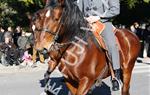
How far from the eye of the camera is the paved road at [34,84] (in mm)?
10824

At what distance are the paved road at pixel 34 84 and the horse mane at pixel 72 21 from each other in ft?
8.84

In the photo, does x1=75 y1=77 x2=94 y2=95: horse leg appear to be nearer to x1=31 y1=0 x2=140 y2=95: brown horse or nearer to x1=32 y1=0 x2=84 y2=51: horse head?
x1=31 y1=0 x2=140 y2=95: brown horse

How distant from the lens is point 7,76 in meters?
14.8

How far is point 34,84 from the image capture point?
12.4m

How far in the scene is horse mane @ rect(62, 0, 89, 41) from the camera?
6555 millimetres

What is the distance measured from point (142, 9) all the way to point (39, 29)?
17.6 meters

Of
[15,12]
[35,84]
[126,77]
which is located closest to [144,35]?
[15,12]

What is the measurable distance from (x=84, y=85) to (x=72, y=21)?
0.98 metres

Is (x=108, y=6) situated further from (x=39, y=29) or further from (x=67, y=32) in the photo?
(x=39, y=29)

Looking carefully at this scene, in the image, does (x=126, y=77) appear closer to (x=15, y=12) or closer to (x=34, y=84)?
(x=34, y=84)

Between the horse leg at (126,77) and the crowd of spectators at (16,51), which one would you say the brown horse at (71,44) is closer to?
the horse leg at (126,77)

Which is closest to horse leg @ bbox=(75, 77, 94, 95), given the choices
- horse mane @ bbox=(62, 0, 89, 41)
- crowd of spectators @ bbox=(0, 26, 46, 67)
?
horse mane @ bbox=(62, 0, 89, 41)

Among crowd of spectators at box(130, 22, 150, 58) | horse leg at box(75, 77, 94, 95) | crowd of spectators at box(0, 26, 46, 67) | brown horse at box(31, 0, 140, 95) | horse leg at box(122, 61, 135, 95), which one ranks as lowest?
crowd of spectators at box(130, 22, 150, 58)

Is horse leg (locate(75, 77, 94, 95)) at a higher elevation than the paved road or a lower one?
higher
